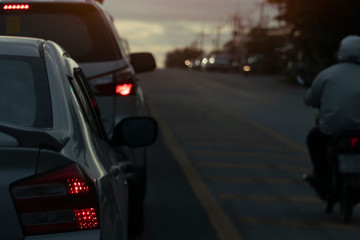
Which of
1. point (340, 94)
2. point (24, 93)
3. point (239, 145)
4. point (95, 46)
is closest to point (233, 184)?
point (340, 94)

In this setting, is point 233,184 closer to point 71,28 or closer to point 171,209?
point 171,209

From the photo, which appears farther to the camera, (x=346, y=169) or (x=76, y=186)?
(x=346, y=169)

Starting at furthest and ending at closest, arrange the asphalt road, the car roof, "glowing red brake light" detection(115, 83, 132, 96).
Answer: the asphalt road → "glowing red brake light" detection(115, 83, 132, 96) → the car roof

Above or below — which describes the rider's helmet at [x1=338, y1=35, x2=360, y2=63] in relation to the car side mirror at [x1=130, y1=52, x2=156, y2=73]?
above

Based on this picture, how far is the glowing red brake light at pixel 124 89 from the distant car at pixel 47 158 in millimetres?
3387

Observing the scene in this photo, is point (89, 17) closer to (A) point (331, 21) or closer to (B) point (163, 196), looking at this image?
(B) point (163, 196)

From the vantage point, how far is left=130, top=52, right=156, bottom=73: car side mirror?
904 cm

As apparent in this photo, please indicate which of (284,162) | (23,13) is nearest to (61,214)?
(23,13)

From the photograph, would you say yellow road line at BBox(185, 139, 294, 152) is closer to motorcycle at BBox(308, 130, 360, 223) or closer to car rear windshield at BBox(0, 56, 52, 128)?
motorcycle at BBox(308, 130, 360, 223)

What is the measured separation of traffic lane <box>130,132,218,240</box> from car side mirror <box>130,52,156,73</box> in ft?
4.43

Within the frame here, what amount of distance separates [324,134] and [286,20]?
36.5m

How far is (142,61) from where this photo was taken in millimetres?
9086

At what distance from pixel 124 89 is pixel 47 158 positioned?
14.3 feet

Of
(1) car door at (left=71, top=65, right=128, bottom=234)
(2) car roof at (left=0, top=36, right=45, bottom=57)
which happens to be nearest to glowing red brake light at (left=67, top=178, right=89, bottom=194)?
(1) car door at (left=71, top=65, right=128, bottom=234)
